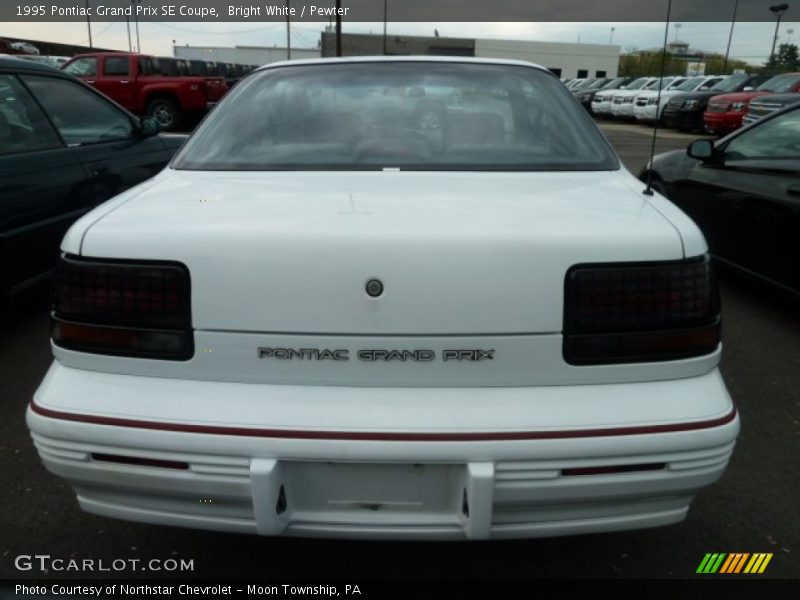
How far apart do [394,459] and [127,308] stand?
75 centimetres

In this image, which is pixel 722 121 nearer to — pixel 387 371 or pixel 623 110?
pixel 623 110

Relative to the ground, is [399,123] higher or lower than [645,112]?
higher

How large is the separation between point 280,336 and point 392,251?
33 cm

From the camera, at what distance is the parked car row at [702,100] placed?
14.5 m

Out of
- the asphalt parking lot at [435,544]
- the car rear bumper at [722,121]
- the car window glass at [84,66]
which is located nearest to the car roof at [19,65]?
the asphalt parking lot at [435,544]

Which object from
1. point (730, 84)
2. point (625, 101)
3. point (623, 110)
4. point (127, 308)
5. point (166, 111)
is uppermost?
point (730, 84)

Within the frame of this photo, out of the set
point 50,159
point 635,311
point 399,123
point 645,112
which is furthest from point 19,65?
point 645,112

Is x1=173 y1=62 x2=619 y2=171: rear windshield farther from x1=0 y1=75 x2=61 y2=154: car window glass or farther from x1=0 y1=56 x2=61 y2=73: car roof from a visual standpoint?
x1=0 y1=56 x2=61 y2=73: car roof

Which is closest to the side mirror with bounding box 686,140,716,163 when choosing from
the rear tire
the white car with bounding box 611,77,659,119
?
the rear tire

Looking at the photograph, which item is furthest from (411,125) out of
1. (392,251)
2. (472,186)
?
(392,251)

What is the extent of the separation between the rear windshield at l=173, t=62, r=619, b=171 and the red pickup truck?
13999mm

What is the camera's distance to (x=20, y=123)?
3.77m

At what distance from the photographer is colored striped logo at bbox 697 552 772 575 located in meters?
2.03

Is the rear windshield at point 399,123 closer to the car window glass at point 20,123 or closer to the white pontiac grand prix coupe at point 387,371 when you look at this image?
the white pontiac grand prix coupe at point 387,371
